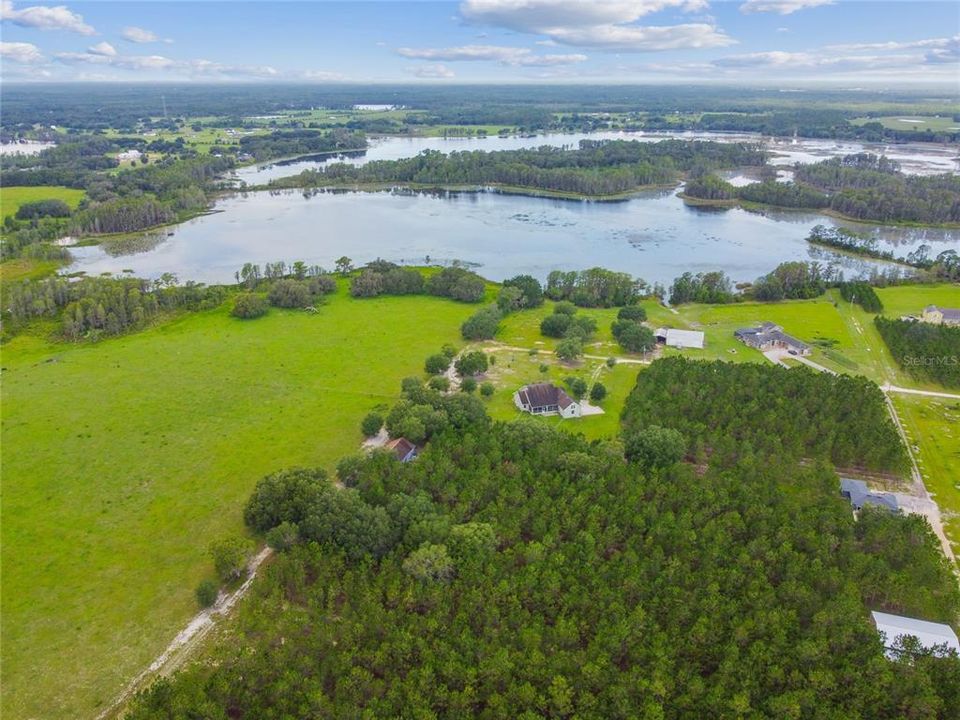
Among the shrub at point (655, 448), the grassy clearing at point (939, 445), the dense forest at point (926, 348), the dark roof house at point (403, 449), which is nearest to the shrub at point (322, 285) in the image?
the dark roof house at point (403, 449)

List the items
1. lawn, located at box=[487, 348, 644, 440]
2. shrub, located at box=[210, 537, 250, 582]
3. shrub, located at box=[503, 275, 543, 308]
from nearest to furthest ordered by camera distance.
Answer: shrub, located at box=[210, 537, 250, 582] → lawn, located at box=[487, 348, 644, 440] → shrub, located at box=[503, 275, 543, 308]

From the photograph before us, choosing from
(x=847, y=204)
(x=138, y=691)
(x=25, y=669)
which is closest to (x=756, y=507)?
(x=138, y=691)

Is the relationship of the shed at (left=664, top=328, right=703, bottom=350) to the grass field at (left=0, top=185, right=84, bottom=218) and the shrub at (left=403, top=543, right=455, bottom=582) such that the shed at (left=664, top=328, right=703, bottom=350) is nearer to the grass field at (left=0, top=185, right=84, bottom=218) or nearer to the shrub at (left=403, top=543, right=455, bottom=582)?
the shrub at (left=403, top=543, right=455, bottom=582)

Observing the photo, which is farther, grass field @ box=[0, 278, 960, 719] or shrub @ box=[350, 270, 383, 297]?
shrub @ box=[350, 270, 383, 297]

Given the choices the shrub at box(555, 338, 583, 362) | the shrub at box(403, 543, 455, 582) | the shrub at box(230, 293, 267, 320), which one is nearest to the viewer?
the shrub at box(403, 543, 455, 582)

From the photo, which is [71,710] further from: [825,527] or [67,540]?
[825,527]

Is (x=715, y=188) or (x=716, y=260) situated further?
(x=715, y=188)

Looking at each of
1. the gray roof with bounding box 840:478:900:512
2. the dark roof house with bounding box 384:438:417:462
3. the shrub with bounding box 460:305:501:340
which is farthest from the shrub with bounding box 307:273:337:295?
the gray roof with bounding box 840:478:900:512
